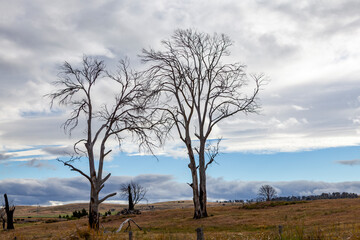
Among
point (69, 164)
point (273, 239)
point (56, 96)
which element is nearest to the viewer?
point (273, 239)

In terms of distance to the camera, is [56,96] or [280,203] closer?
[56,96]

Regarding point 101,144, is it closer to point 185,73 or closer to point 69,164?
point 69,164

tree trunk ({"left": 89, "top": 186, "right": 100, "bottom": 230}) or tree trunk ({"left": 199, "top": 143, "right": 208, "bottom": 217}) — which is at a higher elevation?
tree trunk ({"left": 199, "top": 143, "right": 208, "bottom": 217})

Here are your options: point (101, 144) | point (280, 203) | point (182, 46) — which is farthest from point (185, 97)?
point (280, 203)

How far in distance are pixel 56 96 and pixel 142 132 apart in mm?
8480

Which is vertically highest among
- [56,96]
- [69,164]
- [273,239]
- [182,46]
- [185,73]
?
[182,46]

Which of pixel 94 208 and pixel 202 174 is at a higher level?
pixel 202 174

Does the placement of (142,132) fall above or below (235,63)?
below

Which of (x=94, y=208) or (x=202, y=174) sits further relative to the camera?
(x=202, y=174)

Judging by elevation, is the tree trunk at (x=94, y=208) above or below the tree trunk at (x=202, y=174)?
below

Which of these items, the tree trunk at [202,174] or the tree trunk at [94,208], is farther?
the tree trunk at [202,174]

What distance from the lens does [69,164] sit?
32.7 meters

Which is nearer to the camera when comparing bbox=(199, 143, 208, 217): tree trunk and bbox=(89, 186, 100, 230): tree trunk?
bbox=(89, 186, 100, 230): tree trunk

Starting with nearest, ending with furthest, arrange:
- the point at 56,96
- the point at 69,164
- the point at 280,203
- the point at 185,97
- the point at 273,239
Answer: the point at 273,239, the point at 69,164, the point at 56,96, the point at 185,97, the point at 280,203
